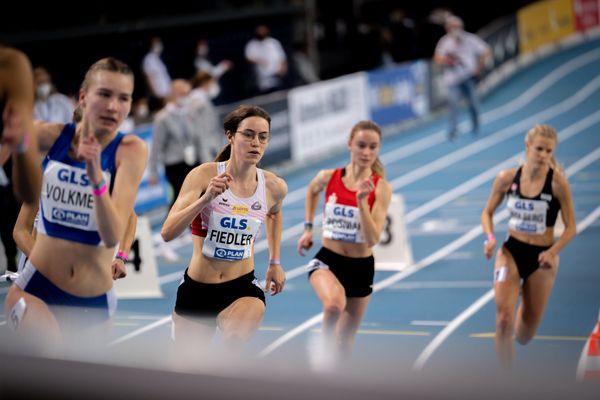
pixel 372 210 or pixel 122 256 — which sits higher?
pixel 372 210

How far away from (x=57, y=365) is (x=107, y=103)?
6.62ft

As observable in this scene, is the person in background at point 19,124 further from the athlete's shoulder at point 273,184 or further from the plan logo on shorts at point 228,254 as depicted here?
the athlete's shoulder at point 273,184

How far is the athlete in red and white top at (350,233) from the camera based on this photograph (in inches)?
259

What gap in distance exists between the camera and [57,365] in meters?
1.75

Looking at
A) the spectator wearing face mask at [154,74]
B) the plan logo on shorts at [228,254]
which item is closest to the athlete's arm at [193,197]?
the plan logo on shorts at [228,254]

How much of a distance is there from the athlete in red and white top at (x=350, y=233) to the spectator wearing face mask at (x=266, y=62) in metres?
11.5

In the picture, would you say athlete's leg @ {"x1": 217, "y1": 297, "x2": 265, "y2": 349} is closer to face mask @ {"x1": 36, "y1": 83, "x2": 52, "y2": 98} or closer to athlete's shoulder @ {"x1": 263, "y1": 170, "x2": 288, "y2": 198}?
athlete's shoulder @ {"x1": 263, "y1": 170, "x2": 288, "y2": 198}

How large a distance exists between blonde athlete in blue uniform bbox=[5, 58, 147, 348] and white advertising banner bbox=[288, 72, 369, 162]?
12.7 meters

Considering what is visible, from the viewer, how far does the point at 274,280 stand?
5242mm

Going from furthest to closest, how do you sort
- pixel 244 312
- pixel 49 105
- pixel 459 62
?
pixel 459 62
pixel 49 105
pixel 244 312

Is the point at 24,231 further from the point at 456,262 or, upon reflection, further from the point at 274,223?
the point at 456,262

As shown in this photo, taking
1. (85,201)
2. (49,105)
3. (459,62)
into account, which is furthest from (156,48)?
(85,201)

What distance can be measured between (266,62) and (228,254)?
45.4 ft

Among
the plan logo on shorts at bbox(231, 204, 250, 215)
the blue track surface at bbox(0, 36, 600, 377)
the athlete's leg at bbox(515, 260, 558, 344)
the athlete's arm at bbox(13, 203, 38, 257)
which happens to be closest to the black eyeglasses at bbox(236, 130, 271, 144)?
the plan logo on shorts at bbox(231, 204, 250, 215)
